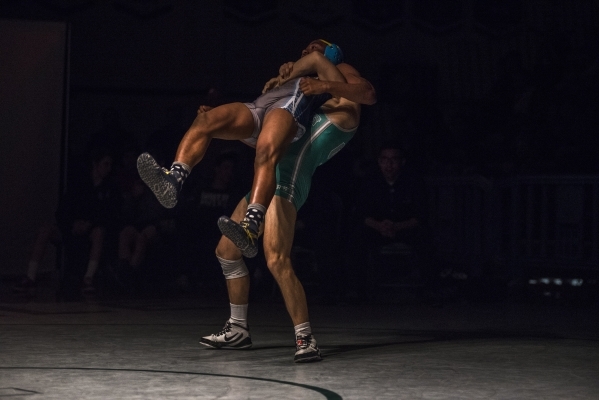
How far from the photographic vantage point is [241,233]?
19.4ft

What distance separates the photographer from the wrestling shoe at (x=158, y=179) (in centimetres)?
590

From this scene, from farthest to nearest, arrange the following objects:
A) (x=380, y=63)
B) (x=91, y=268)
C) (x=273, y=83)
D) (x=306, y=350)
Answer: (x=380, y=63) → (x=91, y=268) → (x=273, y=83) → (x=306, y=350)

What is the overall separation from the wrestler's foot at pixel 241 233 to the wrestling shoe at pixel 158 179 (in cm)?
33

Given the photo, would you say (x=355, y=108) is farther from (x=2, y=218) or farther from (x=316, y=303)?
(x=2, y=218)

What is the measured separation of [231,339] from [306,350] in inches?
29.3

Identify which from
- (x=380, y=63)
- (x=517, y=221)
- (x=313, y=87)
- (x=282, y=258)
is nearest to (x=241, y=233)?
(x=282, y=258)

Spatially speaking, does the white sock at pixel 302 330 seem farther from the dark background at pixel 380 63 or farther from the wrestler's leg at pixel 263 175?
the dark background at pixel 380 63

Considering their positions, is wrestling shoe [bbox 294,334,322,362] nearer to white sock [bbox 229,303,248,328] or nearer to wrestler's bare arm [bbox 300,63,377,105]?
white sock [bbox 229,303,248,328]

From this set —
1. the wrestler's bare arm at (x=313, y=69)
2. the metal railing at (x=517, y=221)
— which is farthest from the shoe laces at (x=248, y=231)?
the metal railing at (x=517, y=221)

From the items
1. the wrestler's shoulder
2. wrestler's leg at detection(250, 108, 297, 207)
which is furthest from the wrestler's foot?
the wrestler's shoulder

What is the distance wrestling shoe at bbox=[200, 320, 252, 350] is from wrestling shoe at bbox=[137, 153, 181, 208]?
3.67ft

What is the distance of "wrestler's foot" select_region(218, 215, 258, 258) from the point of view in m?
5.84

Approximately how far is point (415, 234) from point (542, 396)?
5133 mm

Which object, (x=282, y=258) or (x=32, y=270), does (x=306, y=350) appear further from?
(x=32, y=270)
